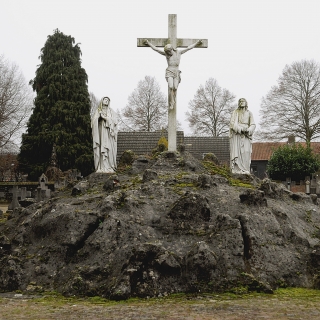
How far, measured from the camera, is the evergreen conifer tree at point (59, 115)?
116 feet

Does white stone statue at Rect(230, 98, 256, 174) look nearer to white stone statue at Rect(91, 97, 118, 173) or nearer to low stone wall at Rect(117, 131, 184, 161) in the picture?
white stone statue at Rect(91, 97, 118, 173)

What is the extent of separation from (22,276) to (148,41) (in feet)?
29.1

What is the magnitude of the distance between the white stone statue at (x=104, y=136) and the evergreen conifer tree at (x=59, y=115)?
73.8ft

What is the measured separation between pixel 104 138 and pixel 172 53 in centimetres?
376

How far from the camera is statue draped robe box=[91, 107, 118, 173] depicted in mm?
12797

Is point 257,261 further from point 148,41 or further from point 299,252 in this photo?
point 148,41

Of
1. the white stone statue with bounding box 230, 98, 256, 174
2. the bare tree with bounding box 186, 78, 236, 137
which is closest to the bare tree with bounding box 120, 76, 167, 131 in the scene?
the bare tree with bounding box 186, 78, 236, 137

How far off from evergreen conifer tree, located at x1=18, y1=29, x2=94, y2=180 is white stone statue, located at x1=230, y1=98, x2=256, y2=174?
23348 mm

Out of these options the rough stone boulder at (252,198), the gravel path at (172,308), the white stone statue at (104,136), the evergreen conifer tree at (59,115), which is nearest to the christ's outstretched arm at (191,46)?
the white stone statue at (104,136)

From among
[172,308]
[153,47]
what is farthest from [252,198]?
[153,47]

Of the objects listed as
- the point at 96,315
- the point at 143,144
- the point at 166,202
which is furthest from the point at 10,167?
the point at 96,315

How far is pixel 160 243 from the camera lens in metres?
8.73

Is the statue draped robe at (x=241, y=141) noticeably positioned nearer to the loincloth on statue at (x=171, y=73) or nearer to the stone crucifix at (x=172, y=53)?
the stone crucifix at (x=172, y=53)

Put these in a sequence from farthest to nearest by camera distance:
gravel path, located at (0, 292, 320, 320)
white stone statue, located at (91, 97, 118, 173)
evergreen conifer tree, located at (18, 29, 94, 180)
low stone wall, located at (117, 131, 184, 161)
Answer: evergreen conifer tree, located at (18, 29, 94, 180) < low stone wall, located at (117, 131, 184, 161) < white stone statue, located at (91, 97, 118, 173) < gravel path, located at (0, 292, 320, 320)
